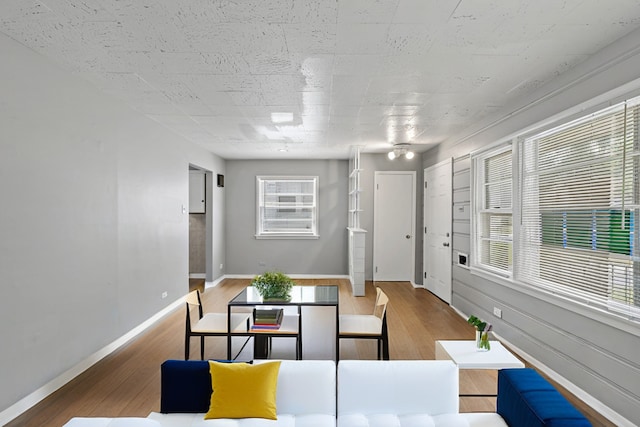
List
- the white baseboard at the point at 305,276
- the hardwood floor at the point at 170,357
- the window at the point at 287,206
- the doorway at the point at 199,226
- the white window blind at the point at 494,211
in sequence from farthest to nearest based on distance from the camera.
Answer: the window at the point at 287,206
the white baseboard at the point at 305,276
the doorway at the point at 199,226
the white window blind at the point at 494,211
the hardwood floor at the point at 170,357

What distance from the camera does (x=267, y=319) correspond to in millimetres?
3031

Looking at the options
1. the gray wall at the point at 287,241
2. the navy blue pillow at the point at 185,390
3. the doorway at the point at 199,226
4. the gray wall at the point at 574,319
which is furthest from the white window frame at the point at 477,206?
the doorway at the point at 199,226

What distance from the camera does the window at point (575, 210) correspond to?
2.33 m

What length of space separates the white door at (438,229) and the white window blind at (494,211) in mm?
922

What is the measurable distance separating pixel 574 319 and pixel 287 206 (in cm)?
572

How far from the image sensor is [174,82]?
309 centimetres

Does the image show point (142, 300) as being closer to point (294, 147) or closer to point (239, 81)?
point (239, 81)

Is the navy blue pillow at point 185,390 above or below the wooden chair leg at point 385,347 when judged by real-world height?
above

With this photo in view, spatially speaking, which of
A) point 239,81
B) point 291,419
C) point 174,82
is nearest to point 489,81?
point 239,81

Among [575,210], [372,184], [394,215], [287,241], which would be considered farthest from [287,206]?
[575,210]

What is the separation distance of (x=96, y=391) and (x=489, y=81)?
4.18m

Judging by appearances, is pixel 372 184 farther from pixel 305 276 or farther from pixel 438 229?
pixel 305 276

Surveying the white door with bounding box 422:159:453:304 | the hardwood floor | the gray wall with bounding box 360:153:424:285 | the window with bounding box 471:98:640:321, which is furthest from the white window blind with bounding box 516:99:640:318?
the gray wall with bounding box 360:153:424:285

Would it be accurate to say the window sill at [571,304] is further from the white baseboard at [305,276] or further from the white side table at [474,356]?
the white baseboard at [305,276]
